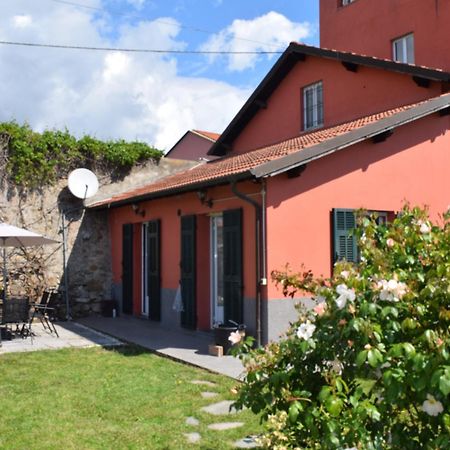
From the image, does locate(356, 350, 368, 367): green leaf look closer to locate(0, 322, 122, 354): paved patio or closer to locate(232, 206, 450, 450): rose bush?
locate(232, 206, 450, 450): rose bush

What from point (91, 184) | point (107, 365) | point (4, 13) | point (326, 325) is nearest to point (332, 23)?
point (91, 184)

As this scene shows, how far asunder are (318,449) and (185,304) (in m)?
7.73

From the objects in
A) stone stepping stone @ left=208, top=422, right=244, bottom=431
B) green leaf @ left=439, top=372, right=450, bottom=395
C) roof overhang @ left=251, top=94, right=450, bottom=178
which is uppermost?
roof overhang @ left=251, top=94, right=450, bottom=178

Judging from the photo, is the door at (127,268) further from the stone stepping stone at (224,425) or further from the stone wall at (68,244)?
the stone stepping stone at (224,425)

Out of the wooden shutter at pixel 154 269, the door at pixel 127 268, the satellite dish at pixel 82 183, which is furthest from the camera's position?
the satellite dish at pixel 82 183

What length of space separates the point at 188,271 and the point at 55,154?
5.21 metres

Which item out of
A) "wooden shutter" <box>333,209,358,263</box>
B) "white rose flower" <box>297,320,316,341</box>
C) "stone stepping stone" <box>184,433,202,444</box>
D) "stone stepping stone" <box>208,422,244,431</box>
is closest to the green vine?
"wooden shutter" <box>333,209,358,263</box>

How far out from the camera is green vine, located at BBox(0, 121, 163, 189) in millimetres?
12820

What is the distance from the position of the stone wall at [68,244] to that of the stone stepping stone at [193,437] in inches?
358

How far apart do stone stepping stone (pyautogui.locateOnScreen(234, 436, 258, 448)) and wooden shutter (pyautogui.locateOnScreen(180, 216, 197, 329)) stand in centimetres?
565

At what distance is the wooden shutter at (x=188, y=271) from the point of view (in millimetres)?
10289

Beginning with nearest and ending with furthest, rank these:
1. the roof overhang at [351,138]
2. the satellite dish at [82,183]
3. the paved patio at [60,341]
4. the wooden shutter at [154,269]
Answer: the roof overhang at [351,138] < the paved patio at [60,341] < the wooden shutter at [154,269] < the satellite dish at [82,183]

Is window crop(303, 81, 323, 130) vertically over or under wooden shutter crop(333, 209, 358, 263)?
over

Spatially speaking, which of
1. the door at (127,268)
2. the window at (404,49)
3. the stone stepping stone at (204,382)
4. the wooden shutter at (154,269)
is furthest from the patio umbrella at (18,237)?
the window at (404,49)
